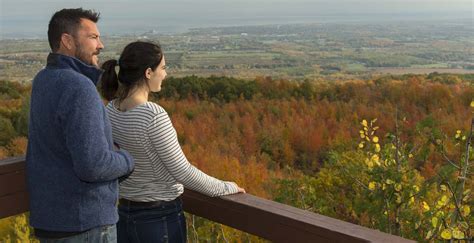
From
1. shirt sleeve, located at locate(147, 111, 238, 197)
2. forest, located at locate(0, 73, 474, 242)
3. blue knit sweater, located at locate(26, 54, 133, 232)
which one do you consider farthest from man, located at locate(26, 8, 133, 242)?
forest, located at locate(0, 73, 474, 242)

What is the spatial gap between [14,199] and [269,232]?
105cm

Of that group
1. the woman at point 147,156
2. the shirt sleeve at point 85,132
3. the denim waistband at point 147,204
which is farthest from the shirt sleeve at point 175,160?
the shirt sleeve at point 85,132

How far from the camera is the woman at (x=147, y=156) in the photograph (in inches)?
80.4

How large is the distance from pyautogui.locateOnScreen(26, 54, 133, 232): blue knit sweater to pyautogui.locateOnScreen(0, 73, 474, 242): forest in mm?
1054

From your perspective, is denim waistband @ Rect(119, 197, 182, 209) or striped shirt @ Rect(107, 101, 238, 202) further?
denim waistband @ Rect(119, 197, 182, 209)

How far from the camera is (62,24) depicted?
188 cm

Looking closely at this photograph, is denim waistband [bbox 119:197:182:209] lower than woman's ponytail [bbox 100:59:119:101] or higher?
lower

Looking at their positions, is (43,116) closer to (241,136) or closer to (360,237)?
(360,237)

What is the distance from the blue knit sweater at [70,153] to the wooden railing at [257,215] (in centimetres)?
30

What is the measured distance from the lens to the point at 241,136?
38.4 feet

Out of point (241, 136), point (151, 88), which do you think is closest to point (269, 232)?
point (151, 88)

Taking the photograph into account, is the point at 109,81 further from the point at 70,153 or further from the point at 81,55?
the point at 70,153

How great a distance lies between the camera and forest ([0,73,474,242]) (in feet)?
9.60

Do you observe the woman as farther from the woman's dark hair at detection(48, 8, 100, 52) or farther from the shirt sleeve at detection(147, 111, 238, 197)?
the woman's dark hair at detection(48, 8, 100, 52)
